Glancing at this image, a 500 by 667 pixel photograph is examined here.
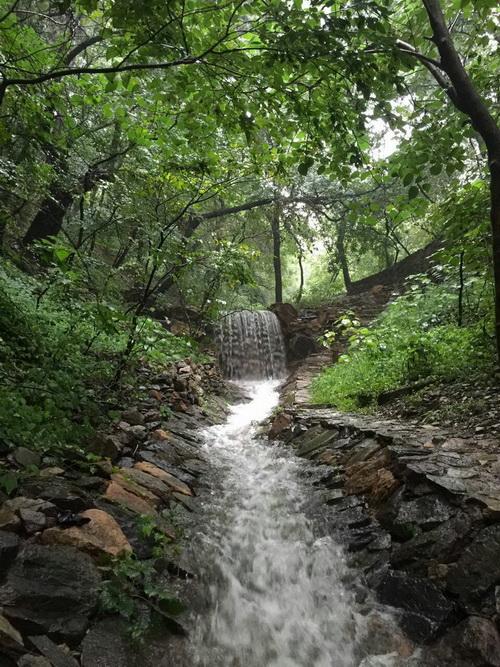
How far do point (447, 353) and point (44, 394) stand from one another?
5973 mm

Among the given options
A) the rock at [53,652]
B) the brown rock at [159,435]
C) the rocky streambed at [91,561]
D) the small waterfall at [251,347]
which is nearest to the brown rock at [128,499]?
the rocky streambed at [91,561]

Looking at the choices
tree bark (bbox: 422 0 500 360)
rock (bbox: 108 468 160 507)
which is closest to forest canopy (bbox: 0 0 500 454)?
tree bark (bbox: 422 0 500 360)

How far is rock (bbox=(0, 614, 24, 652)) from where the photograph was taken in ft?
6.31

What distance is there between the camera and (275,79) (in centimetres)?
295

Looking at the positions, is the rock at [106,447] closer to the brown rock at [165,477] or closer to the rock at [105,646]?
the brown rock at [165,477]

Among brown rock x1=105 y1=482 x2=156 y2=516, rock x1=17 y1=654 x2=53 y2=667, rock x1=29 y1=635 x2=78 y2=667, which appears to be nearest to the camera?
rock x1=17 y1=654 x2=53 y2=667

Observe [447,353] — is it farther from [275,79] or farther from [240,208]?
[240,208]

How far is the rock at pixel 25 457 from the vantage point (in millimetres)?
3219

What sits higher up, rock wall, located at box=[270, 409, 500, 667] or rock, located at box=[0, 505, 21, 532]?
rock, located at box=[0, 505, 21, 532]

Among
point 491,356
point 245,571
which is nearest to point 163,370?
point 245,571

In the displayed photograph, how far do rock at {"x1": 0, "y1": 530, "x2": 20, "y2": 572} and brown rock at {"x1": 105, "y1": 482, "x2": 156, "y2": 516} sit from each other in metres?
1.01

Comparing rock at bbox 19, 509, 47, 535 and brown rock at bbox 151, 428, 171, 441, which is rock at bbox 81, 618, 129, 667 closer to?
rock at bbox 19, 509, 47, 535

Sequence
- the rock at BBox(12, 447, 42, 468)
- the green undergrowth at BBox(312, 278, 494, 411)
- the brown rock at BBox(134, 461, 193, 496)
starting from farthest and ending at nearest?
the green undergrowth at BBox(312, 278, 494, 411) < the brown rock at BBox(134, 461, 193, 496) < the rock at BBox(12, 447, 42, 468)

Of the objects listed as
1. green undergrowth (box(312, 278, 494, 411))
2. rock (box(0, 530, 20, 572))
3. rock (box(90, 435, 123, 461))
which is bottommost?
rock (box(0, 530, 20, 572))
